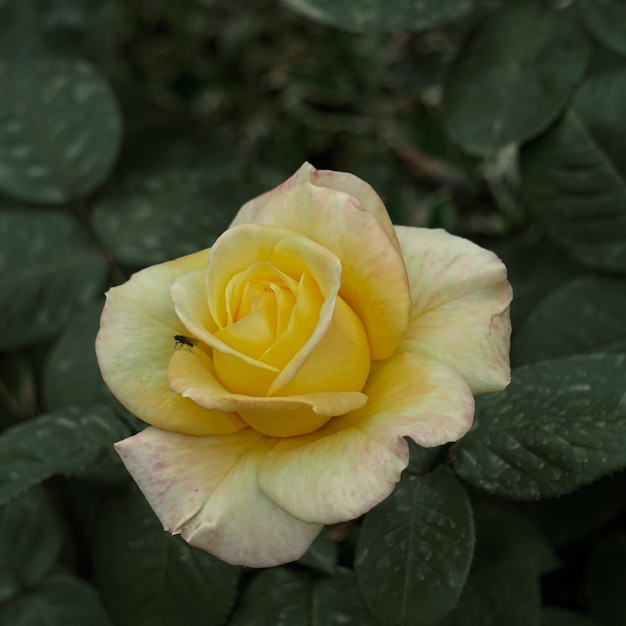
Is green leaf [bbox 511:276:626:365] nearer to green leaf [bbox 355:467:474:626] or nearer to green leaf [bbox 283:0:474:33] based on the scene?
green leaf [bbox 355:467:474:626]

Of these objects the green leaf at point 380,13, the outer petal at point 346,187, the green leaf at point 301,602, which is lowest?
the green leaf at point 301,602

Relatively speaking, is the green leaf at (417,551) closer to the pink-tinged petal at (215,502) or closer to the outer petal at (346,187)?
the pink-tinged petal at (215,502)

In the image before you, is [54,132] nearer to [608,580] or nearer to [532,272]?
[532,272]

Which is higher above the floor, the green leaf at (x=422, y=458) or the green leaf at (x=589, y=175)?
the green leaf at (x=589, y=175)

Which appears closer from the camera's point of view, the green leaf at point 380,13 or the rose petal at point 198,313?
the rose petal at point 198,313

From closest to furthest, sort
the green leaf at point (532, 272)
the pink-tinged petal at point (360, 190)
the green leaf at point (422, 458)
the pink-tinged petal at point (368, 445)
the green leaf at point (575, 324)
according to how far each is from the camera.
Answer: the pink-tinged petal at point (368, 445), the pink-tinged petal at point (360, 190), the green leaf at point (422, 458), the green leaf at point (575, 324), the green leaf at point (532, 272)

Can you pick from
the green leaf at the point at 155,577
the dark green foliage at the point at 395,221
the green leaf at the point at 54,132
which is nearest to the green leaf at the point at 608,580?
the dark green foliage at the point at 395,221

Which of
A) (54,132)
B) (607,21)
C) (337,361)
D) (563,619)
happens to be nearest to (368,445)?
(337,361)

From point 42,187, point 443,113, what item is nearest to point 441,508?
point 443,113
